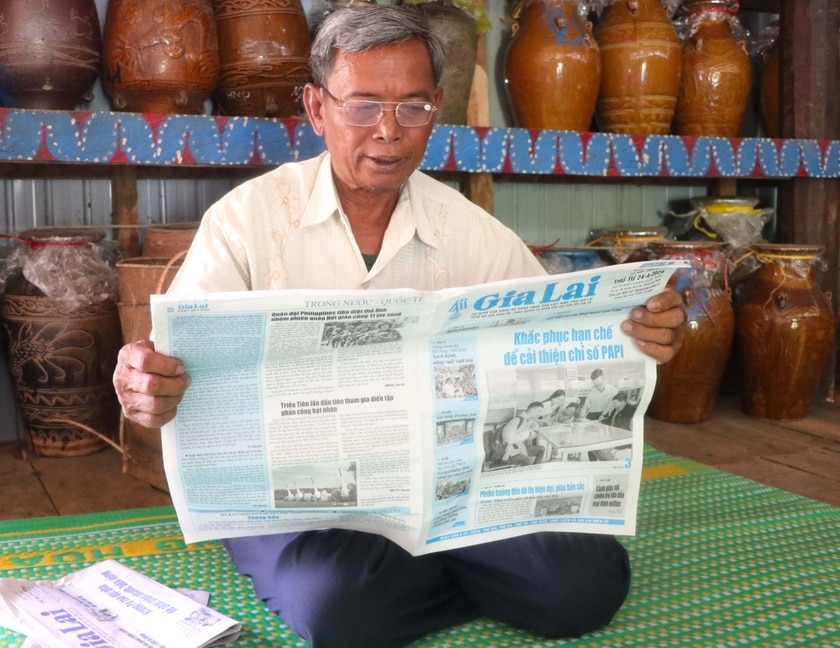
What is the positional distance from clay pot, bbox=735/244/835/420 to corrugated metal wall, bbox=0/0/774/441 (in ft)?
1.78

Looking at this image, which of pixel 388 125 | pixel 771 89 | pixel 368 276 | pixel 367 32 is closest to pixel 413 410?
pixel 368 276

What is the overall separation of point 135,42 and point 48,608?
4.16ft

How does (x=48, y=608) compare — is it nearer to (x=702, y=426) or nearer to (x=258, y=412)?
(x=258, y=412)

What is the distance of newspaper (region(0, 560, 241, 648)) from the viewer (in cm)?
99

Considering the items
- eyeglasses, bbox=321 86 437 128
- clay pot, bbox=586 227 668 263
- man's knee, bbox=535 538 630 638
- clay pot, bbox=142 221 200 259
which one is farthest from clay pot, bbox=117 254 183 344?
clay pot, bbox=586 227 668 263

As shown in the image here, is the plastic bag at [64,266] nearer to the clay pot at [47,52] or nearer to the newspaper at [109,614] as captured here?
the clay pot at [47,52]

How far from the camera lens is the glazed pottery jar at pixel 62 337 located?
1879mm

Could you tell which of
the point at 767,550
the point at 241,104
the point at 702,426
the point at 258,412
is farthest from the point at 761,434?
the point at 258,412

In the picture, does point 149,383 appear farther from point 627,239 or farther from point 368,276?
point 627,239

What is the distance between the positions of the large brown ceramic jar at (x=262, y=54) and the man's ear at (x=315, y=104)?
881 millimetres

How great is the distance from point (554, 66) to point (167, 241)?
1.12 m

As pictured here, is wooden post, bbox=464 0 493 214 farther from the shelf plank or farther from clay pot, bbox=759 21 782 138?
clay pot, bbox=759 21 782 138

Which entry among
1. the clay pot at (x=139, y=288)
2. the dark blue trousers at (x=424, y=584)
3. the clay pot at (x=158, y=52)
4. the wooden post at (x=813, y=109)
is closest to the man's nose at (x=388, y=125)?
the dark blue trousers at (x=424, y=584)

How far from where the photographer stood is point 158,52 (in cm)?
189
